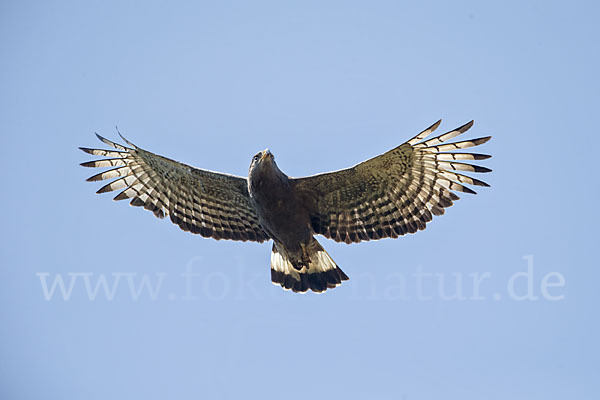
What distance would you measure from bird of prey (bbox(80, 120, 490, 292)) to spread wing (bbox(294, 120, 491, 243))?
0.04 feet

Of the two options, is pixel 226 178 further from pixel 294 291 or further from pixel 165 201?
pixel 294 291

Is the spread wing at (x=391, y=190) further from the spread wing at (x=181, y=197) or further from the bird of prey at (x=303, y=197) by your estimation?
the spread wing at (x=181, y=197)

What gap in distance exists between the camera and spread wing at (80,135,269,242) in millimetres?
11180

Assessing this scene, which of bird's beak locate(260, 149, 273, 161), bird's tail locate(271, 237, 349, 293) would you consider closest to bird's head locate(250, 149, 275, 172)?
bird's beak locate(260, 149, 273, 161)

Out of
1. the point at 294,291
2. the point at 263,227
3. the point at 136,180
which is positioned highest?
the point at 136,180

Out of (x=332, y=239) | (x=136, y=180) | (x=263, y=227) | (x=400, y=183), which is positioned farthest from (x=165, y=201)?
(x=400, y=183)

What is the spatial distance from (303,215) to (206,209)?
139cm

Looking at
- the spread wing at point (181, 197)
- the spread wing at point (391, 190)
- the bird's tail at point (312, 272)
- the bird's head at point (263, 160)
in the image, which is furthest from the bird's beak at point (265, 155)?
the bird's tail at point (312, 272)

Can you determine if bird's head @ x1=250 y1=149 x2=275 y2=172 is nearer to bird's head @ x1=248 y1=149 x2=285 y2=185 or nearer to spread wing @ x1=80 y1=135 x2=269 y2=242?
bird's head @ x1=248 y1=149 x2=285 y2=185

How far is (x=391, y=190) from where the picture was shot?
10.7 meters

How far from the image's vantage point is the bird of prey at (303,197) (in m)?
10.4

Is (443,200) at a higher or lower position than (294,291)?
higher

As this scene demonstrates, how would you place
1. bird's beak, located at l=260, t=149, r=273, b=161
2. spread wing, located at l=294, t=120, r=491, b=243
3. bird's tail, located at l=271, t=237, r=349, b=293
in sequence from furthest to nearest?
bird's tail, located at l=271, t=237, r=349, b=293 < spread wing, located at l=294, t=120, r=491, b=243 < bird's beak, located at l=260, t=149, r=273, b=161

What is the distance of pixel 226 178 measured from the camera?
10906 millimetres
